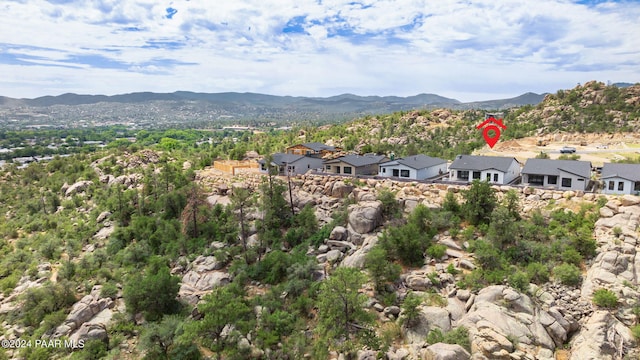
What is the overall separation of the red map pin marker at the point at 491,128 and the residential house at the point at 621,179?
107 feet

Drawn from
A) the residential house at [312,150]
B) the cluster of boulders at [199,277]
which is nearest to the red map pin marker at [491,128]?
the residential house at [312,150]

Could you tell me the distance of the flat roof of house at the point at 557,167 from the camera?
39.4 metres

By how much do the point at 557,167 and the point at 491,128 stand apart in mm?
42350

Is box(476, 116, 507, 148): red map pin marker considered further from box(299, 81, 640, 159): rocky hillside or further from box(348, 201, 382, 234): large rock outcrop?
box(348, 201, 382, 234): large rock outcrop

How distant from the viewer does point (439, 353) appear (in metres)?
21.0

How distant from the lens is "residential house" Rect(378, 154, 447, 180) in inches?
1833

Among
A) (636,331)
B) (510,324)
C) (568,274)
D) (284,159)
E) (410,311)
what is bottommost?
(410,311)

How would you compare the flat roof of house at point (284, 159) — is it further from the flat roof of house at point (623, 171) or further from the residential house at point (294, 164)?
the flat roof of house at point (623, 171)

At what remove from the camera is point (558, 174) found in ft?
131

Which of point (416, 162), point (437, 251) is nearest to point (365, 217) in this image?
point (437, 251)

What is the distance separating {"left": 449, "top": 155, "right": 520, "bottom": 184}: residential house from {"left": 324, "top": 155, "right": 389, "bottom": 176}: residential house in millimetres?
9812

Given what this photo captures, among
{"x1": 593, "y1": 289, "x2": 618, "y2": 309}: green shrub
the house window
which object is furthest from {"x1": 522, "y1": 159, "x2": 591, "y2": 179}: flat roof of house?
{"x1": 593, "y1": 289, "x2": 618, "y2": 309}: green shrub

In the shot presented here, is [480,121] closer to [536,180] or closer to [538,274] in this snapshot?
[536,180]

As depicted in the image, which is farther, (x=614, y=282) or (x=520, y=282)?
(x=520, y=282)
